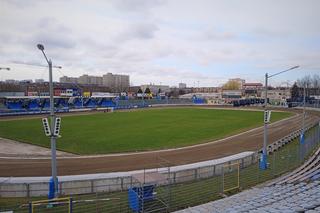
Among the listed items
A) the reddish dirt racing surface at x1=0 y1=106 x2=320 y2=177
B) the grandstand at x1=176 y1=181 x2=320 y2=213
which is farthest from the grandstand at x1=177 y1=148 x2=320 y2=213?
the reddish dirt racing surface at x1=0 y1=106 x2=320 y2=177

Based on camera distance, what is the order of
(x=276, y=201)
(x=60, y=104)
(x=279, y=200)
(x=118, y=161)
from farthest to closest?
(x=60, y=104) → (x=118, y=161) → (x=279, y=200) → (x=276, y=201)

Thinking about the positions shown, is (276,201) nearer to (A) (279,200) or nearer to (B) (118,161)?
(A) (279,200)

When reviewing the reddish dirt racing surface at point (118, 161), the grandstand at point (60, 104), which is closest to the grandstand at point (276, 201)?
the reddish dirt racing surface at point (118, 161)

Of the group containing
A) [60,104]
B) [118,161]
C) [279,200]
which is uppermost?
[60,104]

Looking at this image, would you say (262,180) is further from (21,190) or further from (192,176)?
(21,190)

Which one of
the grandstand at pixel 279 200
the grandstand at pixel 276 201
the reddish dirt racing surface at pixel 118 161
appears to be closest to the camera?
the grandstand at pixel 276 201

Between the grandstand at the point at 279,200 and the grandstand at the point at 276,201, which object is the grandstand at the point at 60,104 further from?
the grandstand at the point at 276,201

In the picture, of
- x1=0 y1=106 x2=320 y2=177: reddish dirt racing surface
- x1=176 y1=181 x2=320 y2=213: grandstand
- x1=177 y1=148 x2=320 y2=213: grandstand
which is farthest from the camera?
x1=0 y1=106 x2=320 y2=177: reddish dirt racing surface

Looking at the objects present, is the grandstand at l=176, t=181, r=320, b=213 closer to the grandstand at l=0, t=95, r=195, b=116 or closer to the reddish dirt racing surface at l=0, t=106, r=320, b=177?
the reddish dirt racing surface at l=0, t=106, r=320, b=177

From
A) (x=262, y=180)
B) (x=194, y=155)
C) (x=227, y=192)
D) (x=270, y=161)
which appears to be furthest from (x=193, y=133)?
(x=227, y=192)

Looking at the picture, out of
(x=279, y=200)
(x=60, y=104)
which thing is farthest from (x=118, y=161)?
(x=60, y=104)

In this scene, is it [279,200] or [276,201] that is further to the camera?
[279,200]

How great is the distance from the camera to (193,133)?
48.1m

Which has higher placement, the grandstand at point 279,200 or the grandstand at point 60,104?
the grandstand at point 60,104
